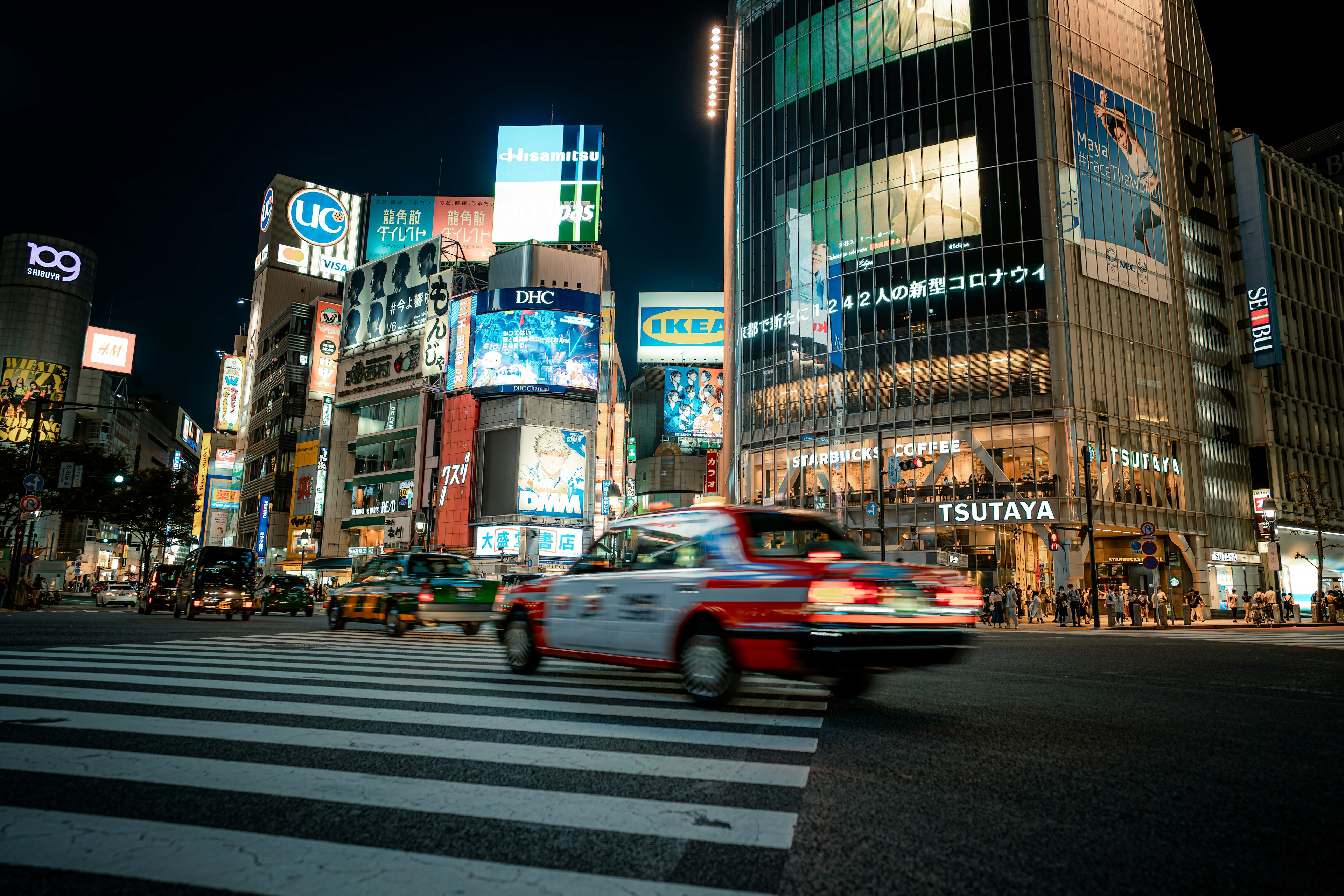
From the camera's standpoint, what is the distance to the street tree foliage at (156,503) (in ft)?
178

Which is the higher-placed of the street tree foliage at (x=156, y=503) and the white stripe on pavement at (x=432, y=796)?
the street tree foliage at (x=156, y=503)

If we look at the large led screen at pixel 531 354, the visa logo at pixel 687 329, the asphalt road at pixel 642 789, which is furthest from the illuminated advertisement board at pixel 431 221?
the asphalt road at pixel 642 789

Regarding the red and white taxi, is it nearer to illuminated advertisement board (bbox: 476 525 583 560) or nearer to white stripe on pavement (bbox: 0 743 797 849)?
white stripe on pavement (bbox: 0 743 797 849)

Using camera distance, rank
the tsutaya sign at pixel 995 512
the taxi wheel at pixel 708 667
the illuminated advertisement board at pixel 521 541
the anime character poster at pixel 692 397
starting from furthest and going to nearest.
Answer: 1. the anime character poster at pixel 692 397
2. the illuminated advertisement board at pixel 521 541
3. the tsutaya sign at pixel 995 512
4. the taxi wheel at pixel 708 667

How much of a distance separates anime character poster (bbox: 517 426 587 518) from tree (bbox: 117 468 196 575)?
24.9m

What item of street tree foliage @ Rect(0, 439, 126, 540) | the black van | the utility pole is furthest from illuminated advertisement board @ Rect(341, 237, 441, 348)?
→ the utility pole

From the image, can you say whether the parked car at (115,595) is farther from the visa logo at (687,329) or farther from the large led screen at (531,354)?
the visa logo at (687,329)

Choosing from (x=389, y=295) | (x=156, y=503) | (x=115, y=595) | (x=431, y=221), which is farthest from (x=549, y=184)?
(x=115, y=595)

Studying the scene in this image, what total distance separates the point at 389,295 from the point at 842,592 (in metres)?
66.8

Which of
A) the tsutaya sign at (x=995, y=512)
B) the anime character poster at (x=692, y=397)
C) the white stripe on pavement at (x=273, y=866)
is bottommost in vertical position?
the white stripe on pavement at (x=273, y=866)

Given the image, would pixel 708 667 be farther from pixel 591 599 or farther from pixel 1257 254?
pixel 1257 254

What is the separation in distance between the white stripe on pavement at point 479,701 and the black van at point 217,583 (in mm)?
18976

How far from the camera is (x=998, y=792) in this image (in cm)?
398

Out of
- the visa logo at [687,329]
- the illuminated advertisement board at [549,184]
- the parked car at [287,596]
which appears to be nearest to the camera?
the parked car at [287,596]
